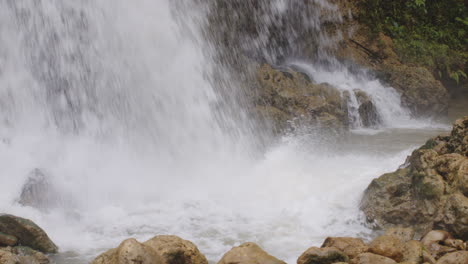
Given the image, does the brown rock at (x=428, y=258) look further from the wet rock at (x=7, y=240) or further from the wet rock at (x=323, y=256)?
the wet rock at (x=7, y=240)

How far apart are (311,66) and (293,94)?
100 inches

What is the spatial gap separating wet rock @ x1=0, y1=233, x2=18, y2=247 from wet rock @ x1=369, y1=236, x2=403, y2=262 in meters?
3.62

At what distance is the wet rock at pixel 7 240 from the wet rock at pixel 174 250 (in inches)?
68.8

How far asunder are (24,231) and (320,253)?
309cm

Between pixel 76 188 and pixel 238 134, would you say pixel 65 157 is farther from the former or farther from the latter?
pixel 238 134

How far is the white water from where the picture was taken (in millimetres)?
5570

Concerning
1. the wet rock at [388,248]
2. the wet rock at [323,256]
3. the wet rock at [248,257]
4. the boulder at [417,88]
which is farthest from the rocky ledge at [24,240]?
the boulder at [417,88]

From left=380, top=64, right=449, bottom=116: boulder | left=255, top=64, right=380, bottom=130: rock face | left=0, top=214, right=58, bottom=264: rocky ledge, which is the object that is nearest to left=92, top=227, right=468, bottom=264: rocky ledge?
left=0, top=214, right=58, bottom=264: rocky ledge

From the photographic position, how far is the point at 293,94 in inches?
385

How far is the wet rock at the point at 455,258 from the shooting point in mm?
3732

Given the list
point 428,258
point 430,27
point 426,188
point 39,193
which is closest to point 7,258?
point 39,193

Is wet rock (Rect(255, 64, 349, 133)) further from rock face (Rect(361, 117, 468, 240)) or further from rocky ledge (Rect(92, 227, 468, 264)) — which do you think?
rocky ledge (Rect(92, 227, 468, 264))

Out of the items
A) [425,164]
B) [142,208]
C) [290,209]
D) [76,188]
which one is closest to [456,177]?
[425,164]

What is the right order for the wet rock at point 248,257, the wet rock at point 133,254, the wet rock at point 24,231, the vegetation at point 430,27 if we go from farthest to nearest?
the vegetation at point 430,27 < the wet rock at point 24,231 < the wet rock at point 248,257 < the wet rock at point 133,254
